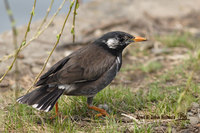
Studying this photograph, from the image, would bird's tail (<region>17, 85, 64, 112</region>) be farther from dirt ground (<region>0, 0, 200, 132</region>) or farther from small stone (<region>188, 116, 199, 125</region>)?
dirt ground (<region>0, 0, 200, 132</region>)

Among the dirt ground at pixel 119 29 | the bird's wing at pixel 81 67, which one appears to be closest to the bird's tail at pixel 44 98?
the bird's wing at pixel 81 67

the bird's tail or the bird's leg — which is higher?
the bird's tail

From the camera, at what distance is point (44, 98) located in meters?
4.24

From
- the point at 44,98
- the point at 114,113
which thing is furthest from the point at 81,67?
the point at 114,113

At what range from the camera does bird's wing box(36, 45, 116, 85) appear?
433 centimetres

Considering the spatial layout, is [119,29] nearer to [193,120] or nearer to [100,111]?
[100,111]

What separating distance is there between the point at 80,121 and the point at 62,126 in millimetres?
392

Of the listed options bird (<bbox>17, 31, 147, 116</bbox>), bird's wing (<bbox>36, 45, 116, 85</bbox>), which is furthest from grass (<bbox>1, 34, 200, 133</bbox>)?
bird's wing (<bbox>36, 45, 116, 85</bbox>)

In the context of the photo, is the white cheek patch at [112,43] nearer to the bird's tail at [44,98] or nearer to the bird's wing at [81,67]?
the bird's wing at [81,67]

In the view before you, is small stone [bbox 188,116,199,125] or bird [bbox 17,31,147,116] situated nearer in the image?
small stone [bbox 188,116,199,125]

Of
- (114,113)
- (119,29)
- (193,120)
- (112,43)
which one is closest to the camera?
(193,120)

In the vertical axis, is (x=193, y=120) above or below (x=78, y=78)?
below

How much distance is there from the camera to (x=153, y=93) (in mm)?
5332

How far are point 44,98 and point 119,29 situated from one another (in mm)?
6820
